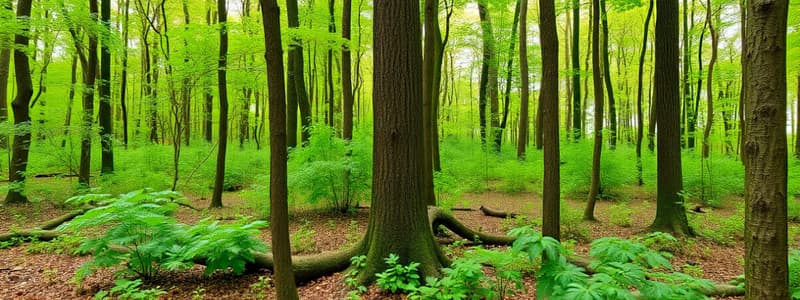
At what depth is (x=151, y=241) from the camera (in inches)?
169

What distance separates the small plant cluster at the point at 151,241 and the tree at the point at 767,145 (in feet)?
12.3

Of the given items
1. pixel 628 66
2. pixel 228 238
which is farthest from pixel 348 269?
pixel 628 66

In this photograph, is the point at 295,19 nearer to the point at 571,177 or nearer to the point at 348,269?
the point at 348,269

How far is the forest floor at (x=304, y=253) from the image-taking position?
13.7ft

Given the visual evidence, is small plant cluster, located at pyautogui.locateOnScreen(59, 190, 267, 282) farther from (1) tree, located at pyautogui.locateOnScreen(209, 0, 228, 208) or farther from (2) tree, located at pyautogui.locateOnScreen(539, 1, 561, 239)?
(1) tree, located at pyautogui.locateOnScreen(209, 0, 228, 208)

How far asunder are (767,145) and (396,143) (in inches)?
114

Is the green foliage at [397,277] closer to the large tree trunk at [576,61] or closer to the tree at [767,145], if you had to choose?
the tree at [767,145]

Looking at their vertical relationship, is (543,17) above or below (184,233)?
above

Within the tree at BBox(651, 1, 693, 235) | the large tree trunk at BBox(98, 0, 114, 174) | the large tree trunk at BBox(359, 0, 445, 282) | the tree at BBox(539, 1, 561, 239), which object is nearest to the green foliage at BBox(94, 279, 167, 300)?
the large tree trunk at BBox(359, 0, 445, 282)

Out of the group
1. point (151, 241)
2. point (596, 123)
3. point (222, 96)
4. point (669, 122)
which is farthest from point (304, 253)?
point (669, 122)

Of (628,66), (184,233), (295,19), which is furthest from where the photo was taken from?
(628,66)

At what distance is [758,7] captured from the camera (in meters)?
1.97

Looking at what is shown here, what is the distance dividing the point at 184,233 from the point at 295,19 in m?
7.86

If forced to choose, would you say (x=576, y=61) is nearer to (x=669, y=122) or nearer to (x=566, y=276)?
(x=669, y=122)
